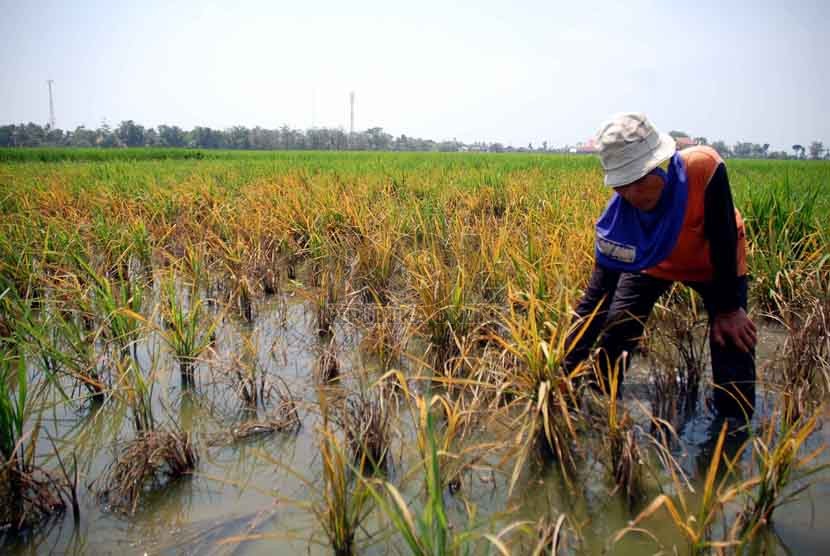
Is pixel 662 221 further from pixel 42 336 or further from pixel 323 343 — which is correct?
pixel 42 336

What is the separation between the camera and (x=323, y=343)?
2.95m

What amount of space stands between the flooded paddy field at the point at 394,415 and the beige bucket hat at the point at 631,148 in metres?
0.48

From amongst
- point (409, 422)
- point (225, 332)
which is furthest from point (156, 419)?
point (409, 422)

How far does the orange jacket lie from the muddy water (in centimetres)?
65

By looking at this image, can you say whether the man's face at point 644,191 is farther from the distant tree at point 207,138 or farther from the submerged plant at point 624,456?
the distant tree at point 207,138

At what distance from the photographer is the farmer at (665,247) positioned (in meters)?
1.78

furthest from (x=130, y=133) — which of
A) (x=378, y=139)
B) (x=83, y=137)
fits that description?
(x=378, y=139)

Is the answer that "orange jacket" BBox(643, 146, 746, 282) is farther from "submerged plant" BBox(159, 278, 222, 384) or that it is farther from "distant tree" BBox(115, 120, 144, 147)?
"distant tree" BBox(115, 120, 144, 147)

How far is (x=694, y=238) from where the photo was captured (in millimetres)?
1852

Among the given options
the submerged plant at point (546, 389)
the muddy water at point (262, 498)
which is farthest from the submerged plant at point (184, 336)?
the submerged plant at point (546, 389)

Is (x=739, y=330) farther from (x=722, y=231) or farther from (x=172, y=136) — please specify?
(x=172, y=136)

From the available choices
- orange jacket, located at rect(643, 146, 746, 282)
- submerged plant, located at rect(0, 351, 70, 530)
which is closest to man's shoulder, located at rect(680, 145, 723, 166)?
orange jacket, located at rect(643, 146, 746, 282)

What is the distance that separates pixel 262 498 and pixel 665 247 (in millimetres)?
1669

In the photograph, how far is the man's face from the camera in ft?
5.87
